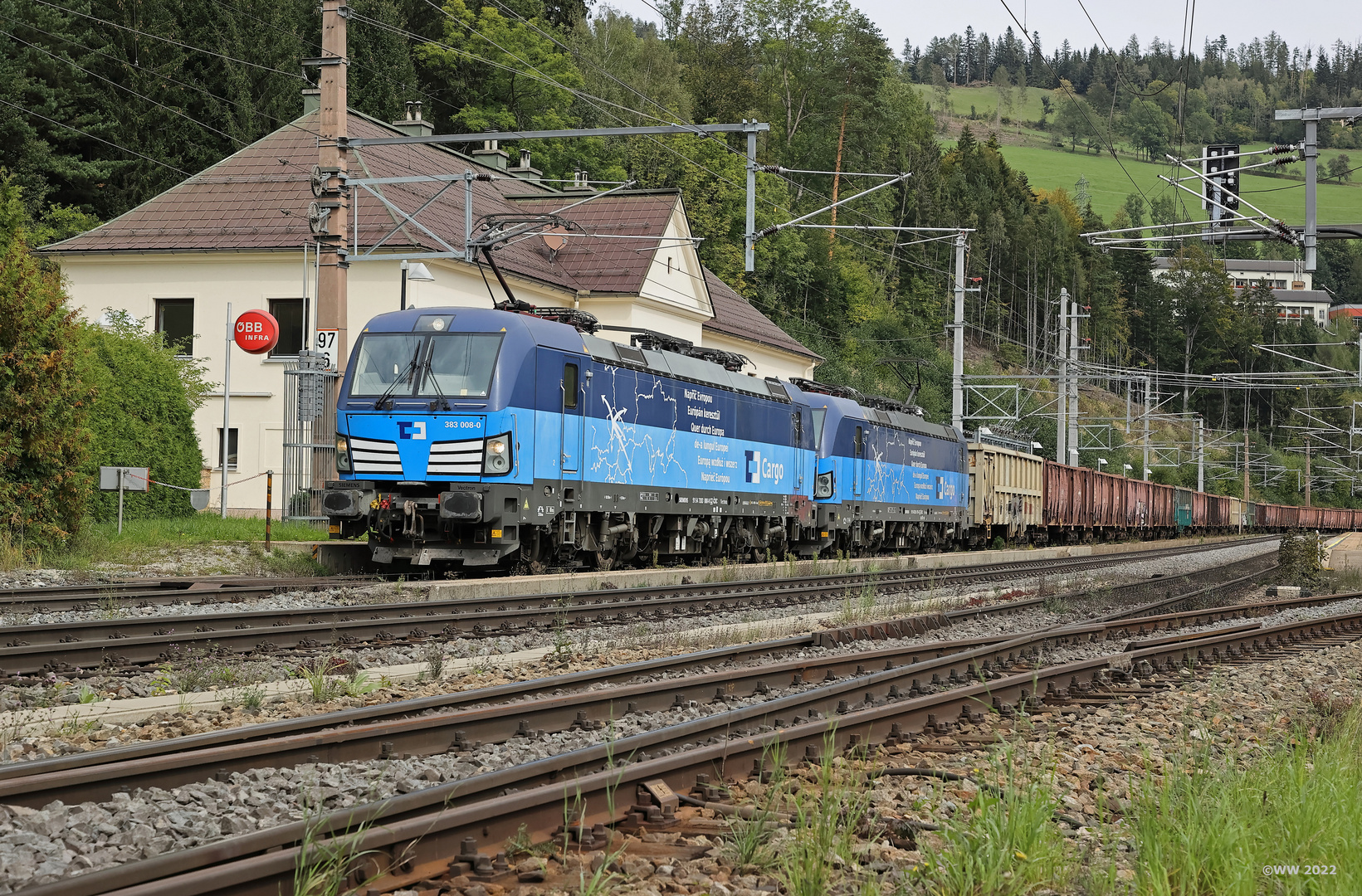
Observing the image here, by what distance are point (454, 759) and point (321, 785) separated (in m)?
0.96

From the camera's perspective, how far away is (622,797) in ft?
19.3

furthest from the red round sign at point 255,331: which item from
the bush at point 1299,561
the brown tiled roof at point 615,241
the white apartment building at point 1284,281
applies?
the white apartment building at point 1284,281

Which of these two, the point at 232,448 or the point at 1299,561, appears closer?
the point at 1299,561

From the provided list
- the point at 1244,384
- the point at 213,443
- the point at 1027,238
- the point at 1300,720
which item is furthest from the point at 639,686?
the point at 1027,238

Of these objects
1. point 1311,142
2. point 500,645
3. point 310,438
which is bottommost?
point 500,645

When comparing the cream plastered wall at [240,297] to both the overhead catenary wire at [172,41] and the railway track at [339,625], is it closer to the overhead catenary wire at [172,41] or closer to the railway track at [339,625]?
the overhead catenary wire at [172,41]

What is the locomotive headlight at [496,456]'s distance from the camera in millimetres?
16188

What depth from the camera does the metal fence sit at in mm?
20078

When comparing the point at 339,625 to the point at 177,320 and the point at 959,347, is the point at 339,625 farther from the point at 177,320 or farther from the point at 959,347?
the point at 177,320

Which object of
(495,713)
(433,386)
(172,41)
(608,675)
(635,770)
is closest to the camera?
(635,770)

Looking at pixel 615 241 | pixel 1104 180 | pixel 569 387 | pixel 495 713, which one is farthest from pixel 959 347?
pixel 1104 180

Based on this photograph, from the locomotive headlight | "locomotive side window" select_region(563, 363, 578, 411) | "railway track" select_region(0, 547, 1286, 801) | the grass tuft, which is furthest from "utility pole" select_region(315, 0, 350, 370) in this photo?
the grass tuft

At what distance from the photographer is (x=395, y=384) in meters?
16.7

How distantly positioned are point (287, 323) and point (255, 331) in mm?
7847
